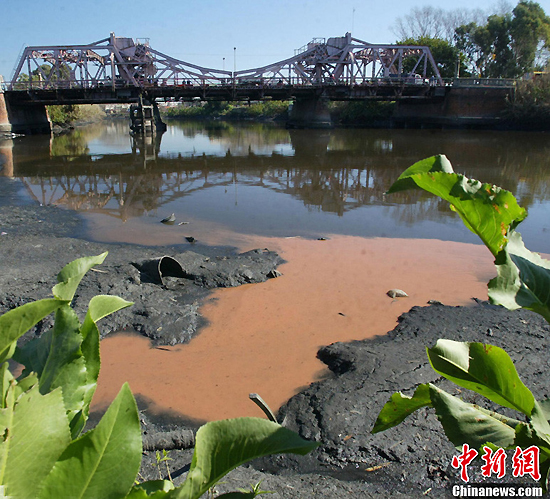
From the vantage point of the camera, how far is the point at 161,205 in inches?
377

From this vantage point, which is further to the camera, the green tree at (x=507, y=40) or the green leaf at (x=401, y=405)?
the green tree at (x=507, y=40)

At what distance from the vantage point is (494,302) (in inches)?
37.3

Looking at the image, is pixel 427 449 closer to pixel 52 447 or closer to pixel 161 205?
→ pixel 52 447

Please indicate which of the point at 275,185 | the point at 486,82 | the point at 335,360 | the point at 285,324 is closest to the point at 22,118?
the point at 275,185

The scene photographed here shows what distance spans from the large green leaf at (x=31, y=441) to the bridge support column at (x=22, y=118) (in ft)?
118

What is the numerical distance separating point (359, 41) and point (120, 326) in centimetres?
4953

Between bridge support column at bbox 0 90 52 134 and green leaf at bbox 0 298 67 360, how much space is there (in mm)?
35714

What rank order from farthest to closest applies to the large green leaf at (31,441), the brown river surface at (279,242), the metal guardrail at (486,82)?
the metal guardrail at (486,82) → the brown river surface at (279,242) → the large green leaf at (31,441)

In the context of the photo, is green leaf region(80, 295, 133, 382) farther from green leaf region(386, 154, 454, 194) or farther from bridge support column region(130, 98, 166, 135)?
bridge support column region(130, 98, 166, 135)

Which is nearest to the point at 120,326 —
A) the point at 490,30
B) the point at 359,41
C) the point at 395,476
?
the point at 395,476

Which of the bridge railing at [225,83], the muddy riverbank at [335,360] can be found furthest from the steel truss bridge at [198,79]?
the muddy riverbank at [335,360]

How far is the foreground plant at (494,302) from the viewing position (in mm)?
944

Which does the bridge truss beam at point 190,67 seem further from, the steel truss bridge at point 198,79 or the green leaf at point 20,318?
the green leaf at point 20,318

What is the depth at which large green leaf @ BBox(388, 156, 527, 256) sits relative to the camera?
938mm
